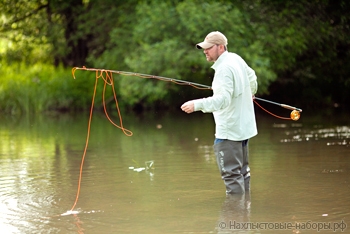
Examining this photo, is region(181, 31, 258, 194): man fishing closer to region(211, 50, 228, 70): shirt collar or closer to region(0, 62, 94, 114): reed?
region(211, 50, 228, 70): shirt collar

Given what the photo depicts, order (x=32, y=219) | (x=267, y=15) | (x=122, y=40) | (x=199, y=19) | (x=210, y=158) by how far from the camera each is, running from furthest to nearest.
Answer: (x=122, y=40) → (x=267, y=15) → (x=199, y=19) → (x=210, y=158) → (x=32, y=219)

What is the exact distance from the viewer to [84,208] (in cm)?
689

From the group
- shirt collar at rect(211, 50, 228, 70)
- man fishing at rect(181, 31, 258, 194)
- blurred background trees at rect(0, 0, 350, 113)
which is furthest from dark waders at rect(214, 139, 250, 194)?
blurred background trees at rect(0, 0, 350, 113)

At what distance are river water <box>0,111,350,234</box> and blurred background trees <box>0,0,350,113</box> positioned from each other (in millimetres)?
6383

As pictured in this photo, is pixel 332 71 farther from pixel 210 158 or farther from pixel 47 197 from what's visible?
pixel 47 197

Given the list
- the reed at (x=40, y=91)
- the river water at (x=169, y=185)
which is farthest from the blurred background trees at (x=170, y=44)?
the river water at (x=169, y=185)

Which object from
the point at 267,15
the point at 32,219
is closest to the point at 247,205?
the point at 32,219

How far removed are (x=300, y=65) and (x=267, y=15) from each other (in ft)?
10.2

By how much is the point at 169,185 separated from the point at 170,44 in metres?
13.0

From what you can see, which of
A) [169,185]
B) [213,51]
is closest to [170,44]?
[169,185]

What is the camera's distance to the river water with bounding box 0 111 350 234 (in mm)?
6137

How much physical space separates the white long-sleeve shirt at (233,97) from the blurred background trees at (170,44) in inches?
519

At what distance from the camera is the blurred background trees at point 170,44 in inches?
822

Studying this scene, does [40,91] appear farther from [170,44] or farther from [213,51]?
[213,51]
